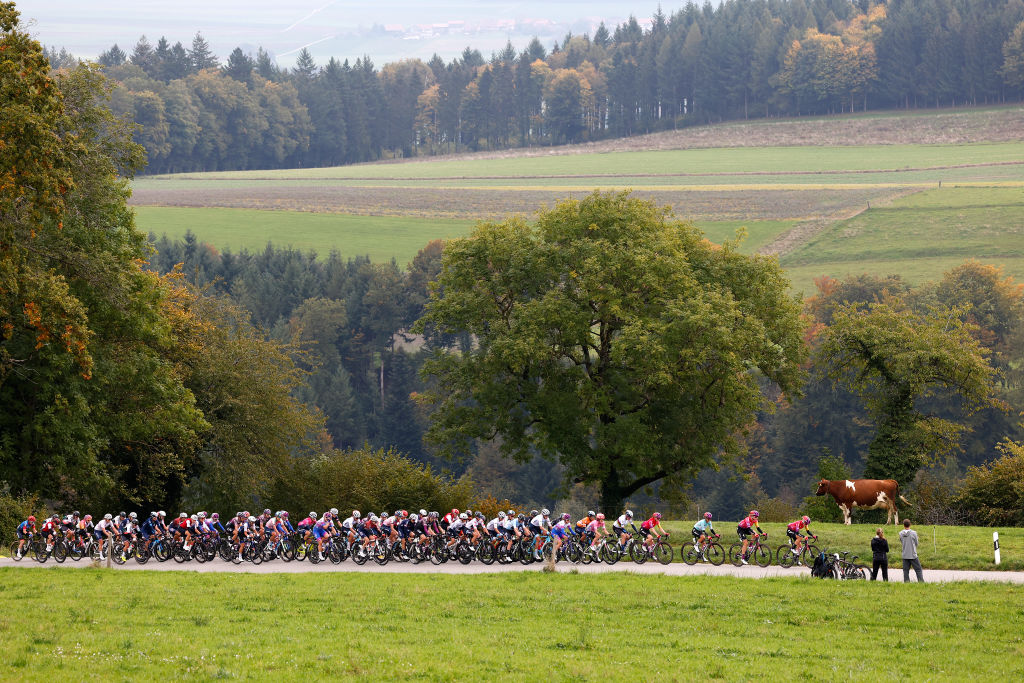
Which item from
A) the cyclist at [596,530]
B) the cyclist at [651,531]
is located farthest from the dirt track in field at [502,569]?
the cyclist at [596,530]

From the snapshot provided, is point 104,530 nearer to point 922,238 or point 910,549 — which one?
point 910,549

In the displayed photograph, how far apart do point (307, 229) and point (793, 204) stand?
230ft

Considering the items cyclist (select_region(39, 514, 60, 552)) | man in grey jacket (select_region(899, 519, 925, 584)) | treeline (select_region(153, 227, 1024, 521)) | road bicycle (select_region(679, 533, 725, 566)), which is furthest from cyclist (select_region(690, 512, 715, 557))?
treeline (select_region(153, 227, 1024, 521))

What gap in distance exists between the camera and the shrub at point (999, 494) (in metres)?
42.8

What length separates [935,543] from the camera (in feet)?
113

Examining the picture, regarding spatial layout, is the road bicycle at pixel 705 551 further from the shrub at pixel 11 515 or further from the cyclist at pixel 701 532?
the shrub at pixel 11 515

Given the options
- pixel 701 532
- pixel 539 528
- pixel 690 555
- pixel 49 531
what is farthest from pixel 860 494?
pixel 49 531

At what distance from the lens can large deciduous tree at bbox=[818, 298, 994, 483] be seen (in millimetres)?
51812

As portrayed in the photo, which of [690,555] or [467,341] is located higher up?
[690,555]

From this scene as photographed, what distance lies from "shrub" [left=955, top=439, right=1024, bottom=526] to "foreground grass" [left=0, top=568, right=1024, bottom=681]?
1733 cm

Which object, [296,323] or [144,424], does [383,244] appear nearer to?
[296,323]

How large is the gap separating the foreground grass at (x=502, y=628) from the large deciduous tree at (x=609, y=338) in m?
20.5

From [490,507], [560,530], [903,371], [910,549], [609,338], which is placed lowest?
[490,507]

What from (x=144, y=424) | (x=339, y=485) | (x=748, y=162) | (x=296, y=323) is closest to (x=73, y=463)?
(x=144, y=424)
